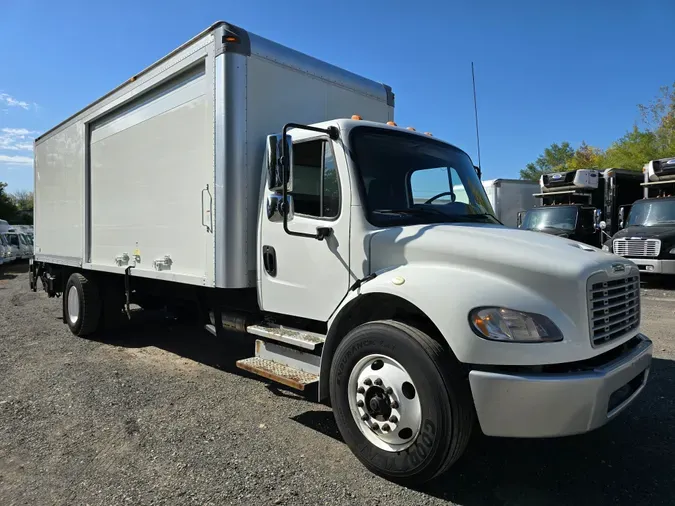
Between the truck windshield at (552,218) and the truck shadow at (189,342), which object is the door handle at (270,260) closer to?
the truck shadow at (189,342)

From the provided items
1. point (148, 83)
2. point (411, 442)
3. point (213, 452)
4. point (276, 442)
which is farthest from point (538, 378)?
point (148, 83)

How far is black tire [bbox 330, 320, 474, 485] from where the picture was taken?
109 inches

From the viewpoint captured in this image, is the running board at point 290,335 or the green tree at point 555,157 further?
the green tree at point 555,157

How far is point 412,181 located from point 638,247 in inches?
430

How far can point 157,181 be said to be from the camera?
5.46m

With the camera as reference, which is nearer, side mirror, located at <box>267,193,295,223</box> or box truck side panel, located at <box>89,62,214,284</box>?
side mirror, located at <box>267,193,295,223</box>

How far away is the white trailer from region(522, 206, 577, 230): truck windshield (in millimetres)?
1685

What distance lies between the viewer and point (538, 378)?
8.65 feet

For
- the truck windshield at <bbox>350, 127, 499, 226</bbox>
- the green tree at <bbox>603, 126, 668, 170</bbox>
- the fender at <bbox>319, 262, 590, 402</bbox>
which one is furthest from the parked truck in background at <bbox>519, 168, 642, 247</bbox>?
the green tree at <bbox>603, 126, 668, 170</bbox>

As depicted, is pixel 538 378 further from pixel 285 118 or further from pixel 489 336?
pixel 285 118

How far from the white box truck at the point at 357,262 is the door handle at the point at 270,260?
15mm

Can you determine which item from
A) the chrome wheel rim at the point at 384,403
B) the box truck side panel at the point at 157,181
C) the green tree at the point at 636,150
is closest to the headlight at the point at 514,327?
the chrome wheel rim at the point at 384,403

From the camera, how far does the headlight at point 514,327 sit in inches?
106

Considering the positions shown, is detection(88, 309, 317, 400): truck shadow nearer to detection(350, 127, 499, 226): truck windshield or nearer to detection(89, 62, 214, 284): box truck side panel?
detection(89, 62, 214, 284): box truck side panel
